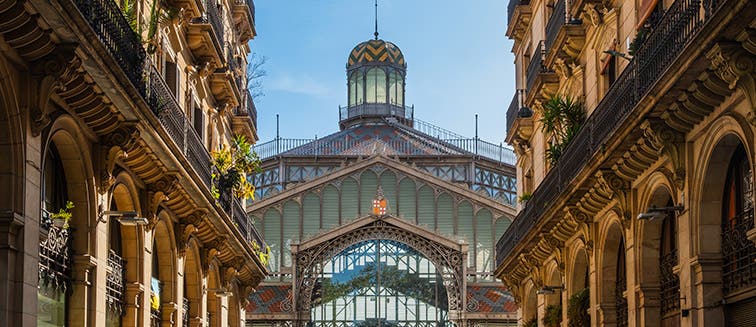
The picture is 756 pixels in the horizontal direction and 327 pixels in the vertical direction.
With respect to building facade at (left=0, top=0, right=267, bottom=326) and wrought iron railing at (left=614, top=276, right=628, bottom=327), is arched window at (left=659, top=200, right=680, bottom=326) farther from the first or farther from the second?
building facade at (left=0, top=0, right=267, bottom=326)

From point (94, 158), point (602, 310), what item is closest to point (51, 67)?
point (94, 158)

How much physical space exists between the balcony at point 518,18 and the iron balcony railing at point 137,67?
14781 mm

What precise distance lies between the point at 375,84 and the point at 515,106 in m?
32.8

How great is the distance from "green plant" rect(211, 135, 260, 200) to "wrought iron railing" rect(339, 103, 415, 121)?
125 ft

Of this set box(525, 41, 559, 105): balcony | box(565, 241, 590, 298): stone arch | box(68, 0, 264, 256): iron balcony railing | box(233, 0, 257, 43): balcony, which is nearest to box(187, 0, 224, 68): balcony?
box(68, 0, 264, 256): iron balcony railing

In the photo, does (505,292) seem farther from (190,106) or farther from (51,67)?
(51,67)

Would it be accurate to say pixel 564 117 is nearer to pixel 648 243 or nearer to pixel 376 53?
pixel 648 243

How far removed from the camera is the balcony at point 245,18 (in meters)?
43.2

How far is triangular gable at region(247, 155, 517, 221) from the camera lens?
6041cm

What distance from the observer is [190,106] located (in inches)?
1335

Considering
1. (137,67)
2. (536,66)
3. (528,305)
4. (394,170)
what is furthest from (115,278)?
(394,170)

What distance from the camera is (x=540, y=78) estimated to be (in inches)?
1438

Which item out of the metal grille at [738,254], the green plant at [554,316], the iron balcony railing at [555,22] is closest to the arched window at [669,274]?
the metal grille at [738,254]

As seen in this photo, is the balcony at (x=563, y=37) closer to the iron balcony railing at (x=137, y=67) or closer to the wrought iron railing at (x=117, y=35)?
the iron balcony railing at (x=137, y=67)
